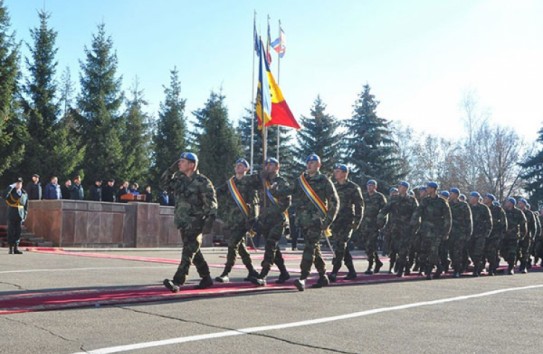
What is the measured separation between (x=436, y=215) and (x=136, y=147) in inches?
1264

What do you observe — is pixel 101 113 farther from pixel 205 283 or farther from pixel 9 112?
pixel 205 283

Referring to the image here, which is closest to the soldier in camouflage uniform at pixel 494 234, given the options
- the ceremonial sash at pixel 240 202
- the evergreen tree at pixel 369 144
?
the ceremonial sash at pixel 240 202

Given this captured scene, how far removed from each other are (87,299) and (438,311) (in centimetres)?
448

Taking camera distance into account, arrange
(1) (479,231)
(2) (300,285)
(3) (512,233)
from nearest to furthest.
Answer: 1. (2) (300,285)
2. (1) (479,231)
3. (3) (512,233)

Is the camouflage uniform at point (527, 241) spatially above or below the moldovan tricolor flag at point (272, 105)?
below

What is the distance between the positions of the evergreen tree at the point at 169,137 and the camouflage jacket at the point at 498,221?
29814 mm

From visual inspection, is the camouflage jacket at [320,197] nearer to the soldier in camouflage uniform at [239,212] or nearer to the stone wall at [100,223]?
the soldier in camouflage uniform at [239,212]

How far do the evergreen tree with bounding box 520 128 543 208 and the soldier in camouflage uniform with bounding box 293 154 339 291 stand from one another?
4233cm

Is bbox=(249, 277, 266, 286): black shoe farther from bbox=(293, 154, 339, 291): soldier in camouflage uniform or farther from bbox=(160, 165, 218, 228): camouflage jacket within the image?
bbox=(160, 165, 218, 228): camouflage jacket

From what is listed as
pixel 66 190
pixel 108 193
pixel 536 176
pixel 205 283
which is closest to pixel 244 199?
pixel 205 283

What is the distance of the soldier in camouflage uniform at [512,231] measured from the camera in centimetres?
1622

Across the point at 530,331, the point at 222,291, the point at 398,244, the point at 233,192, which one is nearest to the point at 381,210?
the point at 398,244

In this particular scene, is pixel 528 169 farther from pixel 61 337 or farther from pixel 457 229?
pixel 61 337

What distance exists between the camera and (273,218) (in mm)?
10211
